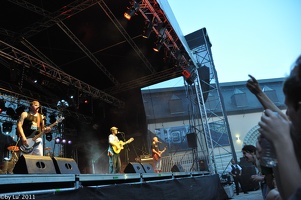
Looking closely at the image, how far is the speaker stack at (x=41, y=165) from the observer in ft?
8.15

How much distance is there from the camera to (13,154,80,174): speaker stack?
2.48 m

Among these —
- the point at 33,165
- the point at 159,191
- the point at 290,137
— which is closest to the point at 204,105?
the point at 159,191

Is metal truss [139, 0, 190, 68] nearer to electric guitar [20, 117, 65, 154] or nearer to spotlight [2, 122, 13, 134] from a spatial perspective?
electric guitar [20, 117, 65, 154]

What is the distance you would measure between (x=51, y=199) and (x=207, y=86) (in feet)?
32.1

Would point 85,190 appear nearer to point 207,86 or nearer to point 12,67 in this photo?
point 12,67

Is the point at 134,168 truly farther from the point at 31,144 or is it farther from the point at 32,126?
the point at 32,126

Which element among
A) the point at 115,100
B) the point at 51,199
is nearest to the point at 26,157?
the point at 51,199

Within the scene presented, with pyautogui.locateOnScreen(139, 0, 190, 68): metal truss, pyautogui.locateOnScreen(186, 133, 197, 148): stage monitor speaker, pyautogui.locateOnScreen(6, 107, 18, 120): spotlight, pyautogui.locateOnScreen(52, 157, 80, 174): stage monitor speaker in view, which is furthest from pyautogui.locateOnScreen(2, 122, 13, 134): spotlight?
pyautogui.locateOnScreen(52, 157, 80, 174): stage monitor speaker

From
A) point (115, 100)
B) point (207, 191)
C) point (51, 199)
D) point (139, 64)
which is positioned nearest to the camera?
point (51, 199)

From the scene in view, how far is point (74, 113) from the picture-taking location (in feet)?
35.7

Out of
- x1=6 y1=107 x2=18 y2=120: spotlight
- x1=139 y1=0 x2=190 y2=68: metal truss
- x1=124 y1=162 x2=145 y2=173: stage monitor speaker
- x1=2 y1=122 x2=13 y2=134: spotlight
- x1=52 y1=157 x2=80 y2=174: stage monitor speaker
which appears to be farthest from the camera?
x1=2 y1=122 x2=13 y2=134: spotlight

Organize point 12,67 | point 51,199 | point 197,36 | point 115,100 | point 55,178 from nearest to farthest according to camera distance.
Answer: point 51,199, point 55,178, point 12,67, point 115,100, point 197,36

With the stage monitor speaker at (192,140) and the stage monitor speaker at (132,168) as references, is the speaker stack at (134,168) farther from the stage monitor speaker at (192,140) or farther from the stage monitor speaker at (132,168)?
the stage monitor speaker at (192,140)

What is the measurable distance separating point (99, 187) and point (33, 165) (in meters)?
0.77
